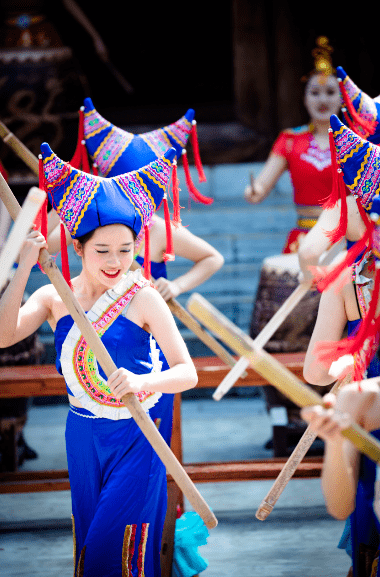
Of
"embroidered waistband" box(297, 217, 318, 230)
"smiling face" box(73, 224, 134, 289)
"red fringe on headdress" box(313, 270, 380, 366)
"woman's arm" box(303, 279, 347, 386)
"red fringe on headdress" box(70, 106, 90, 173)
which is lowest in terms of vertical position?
"embroidered waistband" box(297, 217, 318, 230)

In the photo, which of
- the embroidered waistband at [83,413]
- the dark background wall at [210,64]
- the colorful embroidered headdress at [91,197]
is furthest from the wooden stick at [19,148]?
the dark background wall at [210,64]

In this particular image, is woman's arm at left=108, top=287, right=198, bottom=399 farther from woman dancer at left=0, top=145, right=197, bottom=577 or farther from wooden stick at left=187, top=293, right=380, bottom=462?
wooden stick at left=187, top=293, right=380, bottom=462

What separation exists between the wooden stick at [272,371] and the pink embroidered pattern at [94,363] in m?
0.56

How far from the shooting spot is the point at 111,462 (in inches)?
77.3

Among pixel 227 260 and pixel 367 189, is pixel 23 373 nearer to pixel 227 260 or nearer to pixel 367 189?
pixel 367 189

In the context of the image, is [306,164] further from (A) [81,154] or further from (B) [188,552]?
(B) [188,552]

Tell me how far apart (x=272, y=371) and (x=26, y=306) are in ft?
2.73

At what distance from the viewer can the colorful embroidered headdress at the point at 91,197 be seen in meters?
1.89

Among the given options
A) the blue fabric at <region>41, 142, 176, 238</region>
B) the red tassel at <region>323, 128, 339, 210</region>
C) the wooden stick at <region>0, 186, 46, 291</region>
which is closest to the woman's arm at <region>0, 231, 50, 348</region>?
the blue fabric at <region>41, 142, 176, 238</region>

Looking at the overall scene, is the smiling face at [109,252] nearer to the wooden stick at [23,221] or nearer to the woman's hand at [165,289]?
Answer: the wooden stick at [23,221]

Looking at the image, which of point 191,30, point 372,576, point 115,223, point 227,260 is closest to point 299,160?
point 227,260

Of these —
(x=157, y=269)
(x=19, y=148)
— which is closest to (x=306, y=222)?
(x=157, y=269)

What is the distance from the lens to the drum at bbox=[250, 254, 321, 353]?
3.56 metres

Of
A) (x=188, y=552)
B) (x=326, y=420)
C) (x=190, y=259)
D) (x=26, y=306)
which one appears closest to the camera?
(x=326, y=420)
